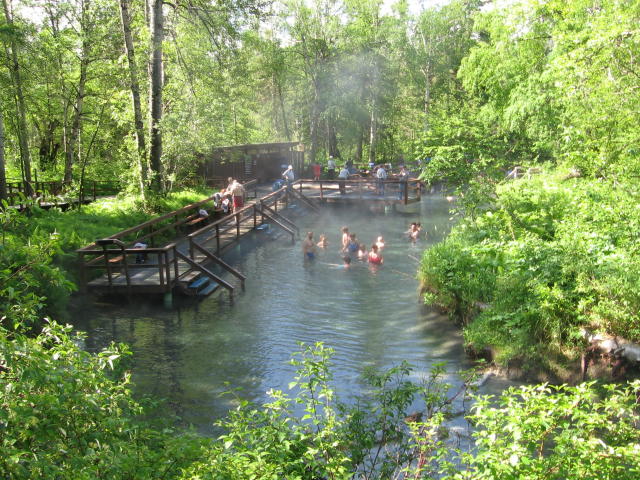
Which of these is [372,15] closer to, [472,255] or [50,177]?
[50,177]

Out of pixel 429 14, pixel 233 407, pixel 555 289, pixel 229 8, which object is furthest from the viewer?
pixel 429 14

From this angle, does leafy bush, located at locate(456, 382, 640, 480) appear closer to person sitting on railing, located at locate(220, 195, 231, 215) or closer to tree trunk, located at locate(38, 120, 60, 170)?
person sitting on railing, located at locate(220, 195, 231, 215)

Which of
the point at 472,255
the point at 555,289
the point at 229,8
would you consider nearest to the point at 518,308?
the point at 555,289

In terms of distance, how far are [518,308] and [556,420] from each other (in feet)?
21.5

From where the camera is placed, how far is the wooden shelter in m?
29.9

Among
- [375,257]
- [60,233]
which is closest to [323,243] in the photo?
[375,257]

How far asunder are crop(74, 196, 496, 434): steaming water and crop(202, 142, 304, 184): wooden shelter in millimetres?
11827

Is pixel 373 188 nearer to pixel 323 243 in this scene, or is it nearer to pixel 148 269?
pixel 323 243

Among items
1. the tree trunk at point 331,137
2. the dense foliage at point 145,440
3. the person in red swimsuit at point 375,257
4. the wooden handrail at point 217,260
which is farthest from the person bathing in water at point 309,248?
the tree trunk at point 331,137

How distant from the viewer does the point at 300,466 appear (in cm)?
464

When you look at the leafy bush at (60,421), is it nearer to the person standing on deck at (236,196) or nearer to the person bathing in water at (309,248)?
the person bathing in water at (309,248)

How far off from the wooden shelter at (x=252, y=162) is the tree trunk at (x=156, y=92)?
489cm

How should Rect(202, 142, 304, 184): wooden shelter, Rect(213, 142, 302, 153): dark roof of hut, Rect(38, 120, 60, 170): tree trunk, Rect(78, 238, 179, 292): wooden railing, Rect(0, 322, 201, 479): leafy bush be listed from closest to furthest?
Rect(0, 322, 201, 479): leafy bush < Rect(78, 238, 179, 292): wooden railing < Rect(213, 142, 302, 153): dark roof of hut < Rect(202, 142, 304, 184): wooden shelter < Rect(38, 120, 60, 170): tree trunk

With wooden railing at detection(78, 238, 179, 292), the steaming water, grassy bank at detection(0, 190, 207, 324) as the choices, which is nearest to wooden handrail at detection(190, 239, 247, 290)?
the steaming water
